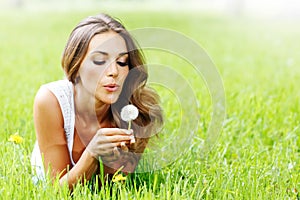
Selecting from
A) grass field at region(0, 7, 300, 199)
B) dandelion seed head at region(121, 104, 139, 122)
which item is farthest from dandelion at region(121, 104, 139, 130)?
grass field at region(0, 7, 300, 199)

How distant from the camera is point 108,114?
2.24 metres

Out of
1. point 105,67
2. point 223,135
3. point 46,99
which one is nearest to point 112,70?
point 105,67

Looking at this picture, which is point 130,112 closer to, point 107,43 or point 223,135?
point 107,43

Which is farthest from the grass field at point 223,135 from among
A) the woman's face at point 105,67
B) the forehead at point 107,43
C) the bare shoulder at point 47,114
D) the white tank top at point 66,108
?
the forehead at point 107,43

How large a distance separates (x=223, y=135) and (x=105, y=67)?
1107mm

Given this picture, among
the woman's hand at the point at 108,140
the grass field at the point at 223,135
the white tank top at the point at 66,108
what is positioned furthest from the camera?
the white tank top at the point at 66,108

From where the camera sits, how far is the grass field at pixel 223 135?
1999 millimetres

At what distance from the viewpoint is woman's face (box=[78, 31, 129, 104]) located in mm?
1989

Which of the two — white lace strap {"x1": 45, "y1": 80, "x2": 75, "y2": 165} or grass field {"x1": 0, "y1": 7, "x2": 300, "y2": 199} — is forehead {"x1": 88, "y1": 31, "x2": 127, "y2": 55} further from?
grass field {"x1": 0, "y1": 7, "x2": 300, "y2": 199}

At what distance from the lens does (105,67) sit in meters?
1.99

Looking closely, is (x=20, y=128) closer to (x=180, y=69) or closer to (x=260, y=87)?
(x=260, y=87)

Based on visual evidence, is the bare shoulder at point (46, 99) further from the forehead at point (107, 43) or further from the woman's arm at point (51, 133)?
the forehead at point (107, 43)

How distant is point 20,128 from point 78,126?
2.67ft

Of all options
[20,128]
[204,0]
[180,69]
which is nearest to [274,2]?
[204,0]
